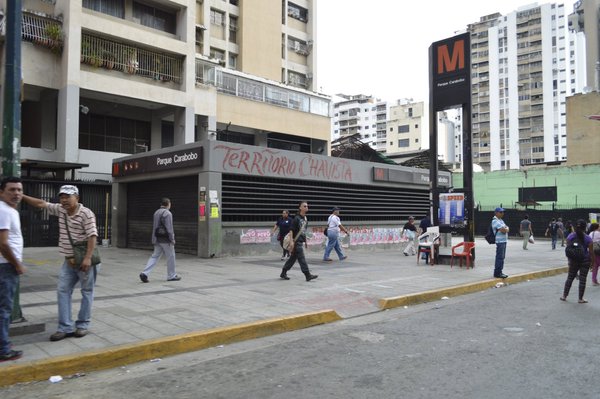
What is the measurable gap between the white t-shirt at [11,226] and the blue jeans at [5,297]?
11 cm

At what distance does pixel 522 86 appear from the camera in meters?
96.8

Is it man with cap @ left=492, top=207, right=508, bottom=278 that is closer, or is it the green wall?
man with cap @ left=492, top=207, right=508, bottom=278

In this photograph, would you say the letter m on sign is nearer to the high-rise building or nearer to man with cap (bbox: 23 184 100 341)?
man with cap (bbox: 23 184 100 341)

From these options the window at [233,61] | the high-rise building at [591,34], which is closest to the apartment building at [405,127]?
the high-rise building at [591,34]

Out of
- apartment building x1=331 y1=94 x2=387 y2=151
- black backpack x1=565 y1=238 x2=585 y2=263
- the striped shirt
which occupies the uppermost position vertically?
apartment building x1=331 y1=94 x2=387 y2=151

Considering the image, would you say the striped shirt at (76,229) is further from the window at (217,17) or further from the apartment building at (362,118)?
the apartment building at (362,118)

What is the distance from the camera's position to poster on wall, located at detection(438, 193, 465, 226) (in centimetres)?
1398

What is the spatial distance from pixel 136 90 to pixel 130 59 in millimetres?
1981

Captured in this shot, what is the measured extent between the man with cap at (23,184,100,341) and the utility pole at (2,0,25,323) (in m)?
0.59

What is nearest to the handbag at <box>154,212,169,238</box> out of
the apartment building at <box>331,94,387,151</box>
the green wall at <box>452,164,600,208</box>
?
the green wall at <box>452,164,600,208</box>

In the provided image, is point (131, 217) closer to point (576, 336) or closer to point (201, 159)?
point (201, 159)

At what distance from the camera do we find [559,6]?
305ft

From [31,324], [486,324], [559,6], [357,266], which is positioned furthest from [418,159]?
[559,6]

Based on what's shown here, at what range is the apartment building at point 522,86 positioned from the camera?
3642 inches
